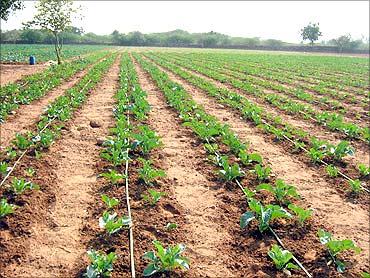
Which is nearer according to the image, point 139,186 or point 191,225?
point 191,225

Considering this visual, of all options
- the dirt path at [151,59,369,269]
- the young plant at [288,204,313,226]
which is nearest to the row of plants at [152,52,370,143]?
the dirt path at [151,59,369,269]

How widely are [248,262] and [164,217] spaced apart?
5.01ft

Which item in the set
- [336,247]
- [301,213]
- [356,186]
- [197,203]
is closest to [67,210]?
[197,203]

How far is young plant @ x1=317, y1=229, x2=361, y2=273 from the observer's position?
4.63 meters

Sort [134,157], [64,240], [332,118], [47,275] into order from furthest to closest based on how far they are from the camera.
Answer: [332,118] < [134,157] < [64,240] < [47,275]

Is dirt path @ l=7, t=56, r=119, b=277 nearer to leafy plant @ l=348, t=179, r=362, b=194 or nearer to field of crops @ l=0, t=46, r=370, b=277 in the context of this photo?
field of crops @ l=0, t=46, r=370, b=277

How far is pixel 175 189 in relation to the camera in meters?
6.79

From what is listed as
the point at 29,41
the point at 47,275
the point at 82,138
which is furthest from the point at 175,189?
the point at 29,41

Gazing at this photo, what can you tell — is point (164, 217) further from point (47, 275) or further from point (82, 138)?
point (82, 138)

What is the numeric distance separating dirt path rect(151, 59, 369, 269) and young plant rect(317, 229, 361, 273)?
0.30 meters

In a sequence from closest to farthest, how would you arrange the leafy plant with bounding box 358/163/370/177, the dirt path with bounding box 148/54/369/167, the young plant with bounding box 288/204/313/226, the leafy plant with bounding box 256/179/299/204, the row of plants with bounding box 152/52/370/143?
the young plant with bounding box 288/204/313/226 → the leafy plant with bounding box 256/179/299/204 → the leafy plant with bounding box 358/163/370/177 → the dirt path with bounding box 148/54/369/167 → the row of plants with bounding box 152/52/370/143

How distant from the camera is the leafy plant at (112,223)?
16.4 ft

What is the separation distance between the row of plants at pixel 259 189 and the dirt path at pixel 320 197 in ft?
1.06

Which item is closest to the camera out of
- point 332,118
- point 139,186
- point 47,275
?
point 47,275
